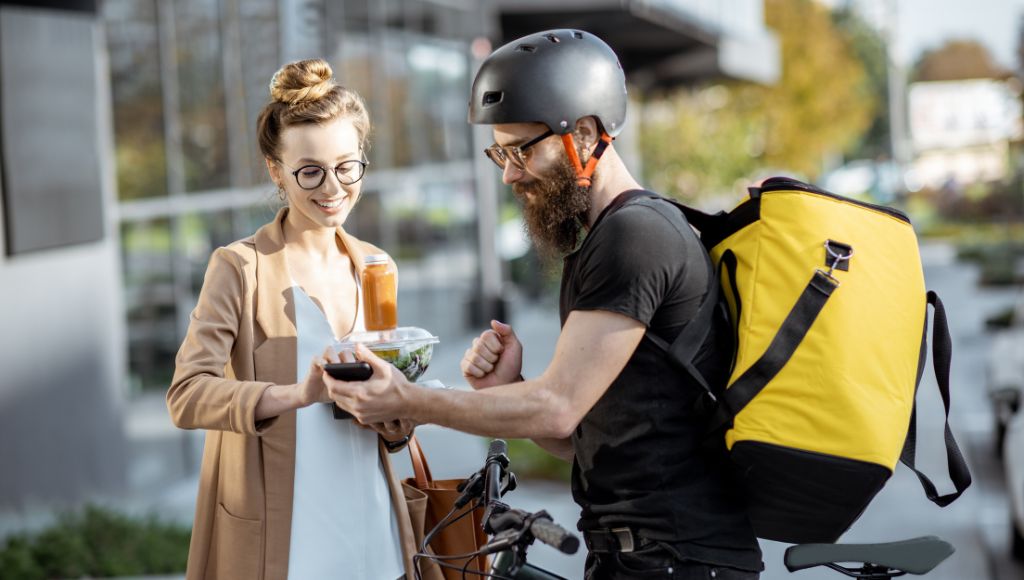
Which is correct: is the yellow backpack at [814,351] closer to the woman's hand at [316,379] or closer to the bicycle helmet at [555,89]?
the bicycle helmet at [555,89]

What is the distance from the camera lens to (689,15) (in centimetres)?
2027

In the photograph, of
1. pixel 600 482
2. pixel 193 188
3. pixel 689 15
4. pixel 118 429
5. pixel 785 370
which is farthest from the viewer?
pixel 689 15

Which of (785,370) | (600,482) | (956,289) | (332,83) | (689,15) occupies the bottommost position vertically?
(956,289)

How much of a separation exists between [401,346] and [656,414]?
56cm

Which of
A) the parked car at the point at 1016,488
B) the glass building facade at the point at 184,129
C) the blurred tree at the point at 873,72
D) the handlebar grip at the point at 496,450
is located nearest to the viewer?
the handlebar grip at the point at 496,450

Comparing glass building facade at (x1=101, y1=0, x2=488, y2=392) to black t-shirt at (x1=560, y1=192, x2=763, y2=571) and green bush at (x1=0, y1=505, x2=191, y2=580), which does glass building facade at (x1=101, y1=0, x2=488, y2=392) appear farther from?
black t-shirt at (x1=560, y1=192, x2=763, y2=571)

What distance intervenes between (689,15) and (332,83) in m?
18.0

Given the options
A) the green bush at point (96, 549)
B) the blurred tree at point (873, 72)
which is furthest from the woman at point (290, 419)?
the blurred tree at point (873, 72)

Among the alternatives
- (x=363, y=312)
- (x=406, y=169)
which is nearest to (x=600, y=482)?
(x=363, y=312)

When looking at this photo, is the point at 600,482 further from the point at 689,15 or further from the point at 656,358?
the point at 689,15

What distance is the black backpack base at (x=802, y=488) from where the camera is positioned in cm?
255

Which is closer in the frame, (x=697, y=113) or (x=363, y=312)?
(x=363, y=312)

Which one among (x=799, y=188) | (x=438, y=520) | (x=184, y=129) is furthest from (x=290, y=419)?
(x=184, y=129)

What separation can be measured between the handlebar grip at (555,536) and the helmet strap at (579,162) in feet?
2.42
